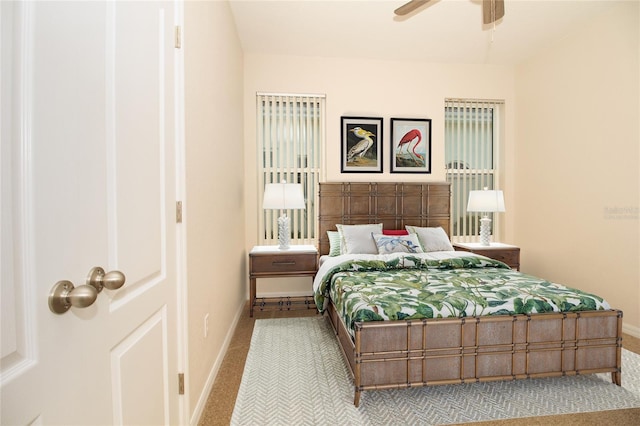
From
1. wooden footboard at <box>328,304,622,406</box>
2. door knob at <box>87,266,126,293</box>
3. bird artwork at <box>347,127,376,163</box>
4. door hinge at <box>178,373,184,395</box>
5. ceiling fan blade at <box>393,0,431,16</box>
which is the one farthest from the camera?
bird artwork at <box>347,127,376,163</box>

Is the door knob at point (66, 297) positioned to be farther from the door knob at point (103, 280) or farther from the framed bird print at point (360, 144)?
the framed bird print at point (360, 144)

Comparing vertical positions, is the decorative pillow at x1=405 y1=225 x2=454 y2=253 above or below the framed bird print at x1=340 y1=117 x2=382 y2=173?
below

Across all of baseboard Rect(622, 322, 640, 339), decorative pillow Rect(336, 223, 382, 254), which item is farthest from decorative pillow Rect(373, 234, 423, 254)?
baseboard Rect(622, 322, 640, 339)

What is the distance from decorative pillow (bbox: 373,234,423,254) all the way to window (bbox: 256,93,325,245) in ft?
3.22

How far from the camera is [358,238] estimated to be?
11.3ft

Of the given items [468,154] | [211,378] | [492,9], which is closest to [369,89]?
[468,154]

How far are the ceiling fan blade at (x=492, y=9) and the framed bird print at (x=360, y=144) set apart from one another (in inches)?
68.6

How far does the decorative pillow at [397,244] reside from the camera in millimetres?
3260

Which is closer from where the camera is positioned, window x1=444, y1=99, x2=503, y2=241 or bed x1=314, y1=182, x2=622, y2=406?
bed x1=314, y1=182, x2=622, y2=406

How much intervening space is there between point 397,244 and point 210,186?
6.51 feet

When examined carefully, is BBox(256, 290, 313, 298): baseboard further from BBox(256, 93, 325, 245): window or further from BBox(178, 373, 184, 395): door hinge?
BBox(178, 373, 184, 395): door hinge

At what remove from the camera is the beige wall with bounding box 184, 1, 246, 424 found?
65.8 inches

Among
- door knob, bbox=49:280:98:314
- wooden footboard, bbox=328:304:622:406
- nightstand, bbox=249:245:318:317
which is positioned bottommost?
wooden footboard, bbox=328:304:622:406

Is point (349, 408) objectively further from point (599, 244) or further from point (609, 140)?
point (609, 140)
